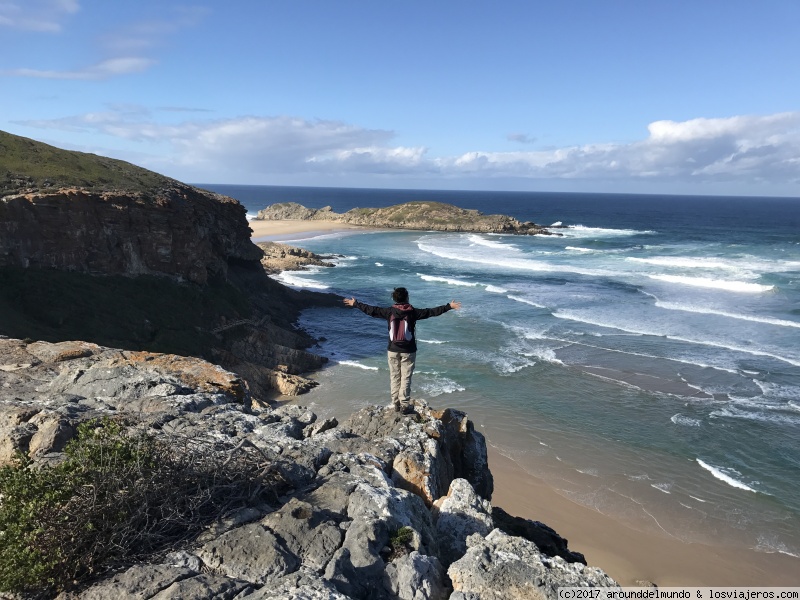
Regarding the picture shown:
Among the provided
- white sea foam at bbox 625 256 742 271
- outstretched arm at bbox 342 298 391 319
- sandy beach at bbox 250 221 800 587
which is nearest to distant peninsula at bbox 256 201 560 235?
white sea foam at bbox 625 256 742 271

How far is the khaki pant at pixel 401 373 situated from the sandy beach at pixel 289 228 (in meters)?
72.9

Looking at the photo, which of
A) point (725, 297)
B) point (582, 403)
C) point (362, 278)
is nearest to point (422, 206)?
point (362, 278)

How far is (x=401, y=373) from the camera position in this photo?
8852 mm

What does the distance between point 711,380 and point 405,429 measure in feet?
65.8

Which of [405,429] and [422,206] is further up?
[422,206]

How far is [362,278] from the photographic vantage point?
50.1 m

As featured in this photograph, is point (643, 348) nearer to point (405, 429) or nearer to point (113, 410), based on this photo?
point (405, 429)

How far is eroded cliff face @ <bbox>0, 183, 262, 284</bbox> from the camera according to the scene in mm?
20469

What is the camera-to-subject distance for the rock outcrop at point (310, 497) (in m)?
4.85

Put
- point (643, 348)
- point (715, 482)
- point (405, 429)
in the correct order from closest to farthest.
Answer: point (405, 429) < point (715, 482) < point (643, 348)

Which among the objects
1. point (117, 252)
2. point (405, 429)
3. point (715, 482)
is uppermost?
point (117, 252)

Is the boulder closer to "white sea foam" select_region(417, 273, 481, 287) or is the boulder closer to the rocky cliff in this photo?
the rocky cliff

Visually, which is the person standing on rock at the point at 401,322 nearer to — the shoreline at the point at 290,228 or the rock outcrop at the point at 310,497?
the rock outcrop at the point at 310,497

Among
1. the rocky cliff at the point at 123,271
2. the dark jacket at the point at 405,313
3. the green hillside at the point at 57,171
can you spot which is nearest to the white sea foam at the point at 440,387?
the rocky cliff at the point at 123,271
